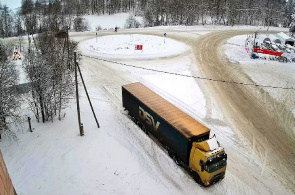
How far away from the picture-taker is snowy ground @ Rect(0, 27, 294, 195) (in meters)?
16.0

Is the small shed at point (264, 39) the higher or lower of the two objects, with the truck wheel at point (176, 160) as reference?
higher

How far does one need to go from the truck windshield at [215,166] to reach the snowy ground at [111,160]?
1.53 m

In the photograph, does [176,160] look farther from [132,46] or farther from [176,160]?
[132,46]

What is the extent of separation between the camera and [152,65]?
125 feet

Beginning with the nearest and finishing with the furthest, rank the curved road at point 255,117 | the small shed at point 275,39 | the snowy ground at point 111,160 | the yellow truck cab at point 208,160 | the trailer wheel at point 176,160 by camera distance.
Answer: the yellow truck cab at point 208,160 < the snowy ground at point 111,160 < the trailer wheel at point 176,160 < the curved road at point 255,117 < the small shed at point 275,39

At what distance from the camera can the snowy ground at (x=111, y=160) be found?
16.0 metres

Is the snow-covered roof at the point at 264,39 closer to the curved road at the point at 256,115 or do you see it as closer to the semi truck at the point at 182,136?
the curved road at the point at 256,115

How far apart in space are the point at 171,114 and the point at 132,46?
30253mm

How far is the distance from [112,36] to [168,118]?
40362 mm

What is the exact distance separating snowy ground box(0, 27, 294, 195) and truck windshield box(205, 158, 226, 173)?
5.00 feet

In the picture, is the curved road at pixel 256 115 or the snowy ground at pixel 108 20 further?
the snowy ground at pixel 108 20

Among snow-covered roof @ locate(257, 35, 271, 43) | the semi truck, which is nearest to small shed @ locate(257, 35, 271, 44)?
snow-covered roof @ locate(257, 35, 271, 43)

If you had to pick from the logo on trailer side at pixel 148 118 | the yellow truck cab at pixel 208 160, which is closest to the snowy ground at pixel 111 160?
the yellow truck cab at pixel 208 160

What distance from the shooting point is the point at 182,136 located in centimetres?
1648
